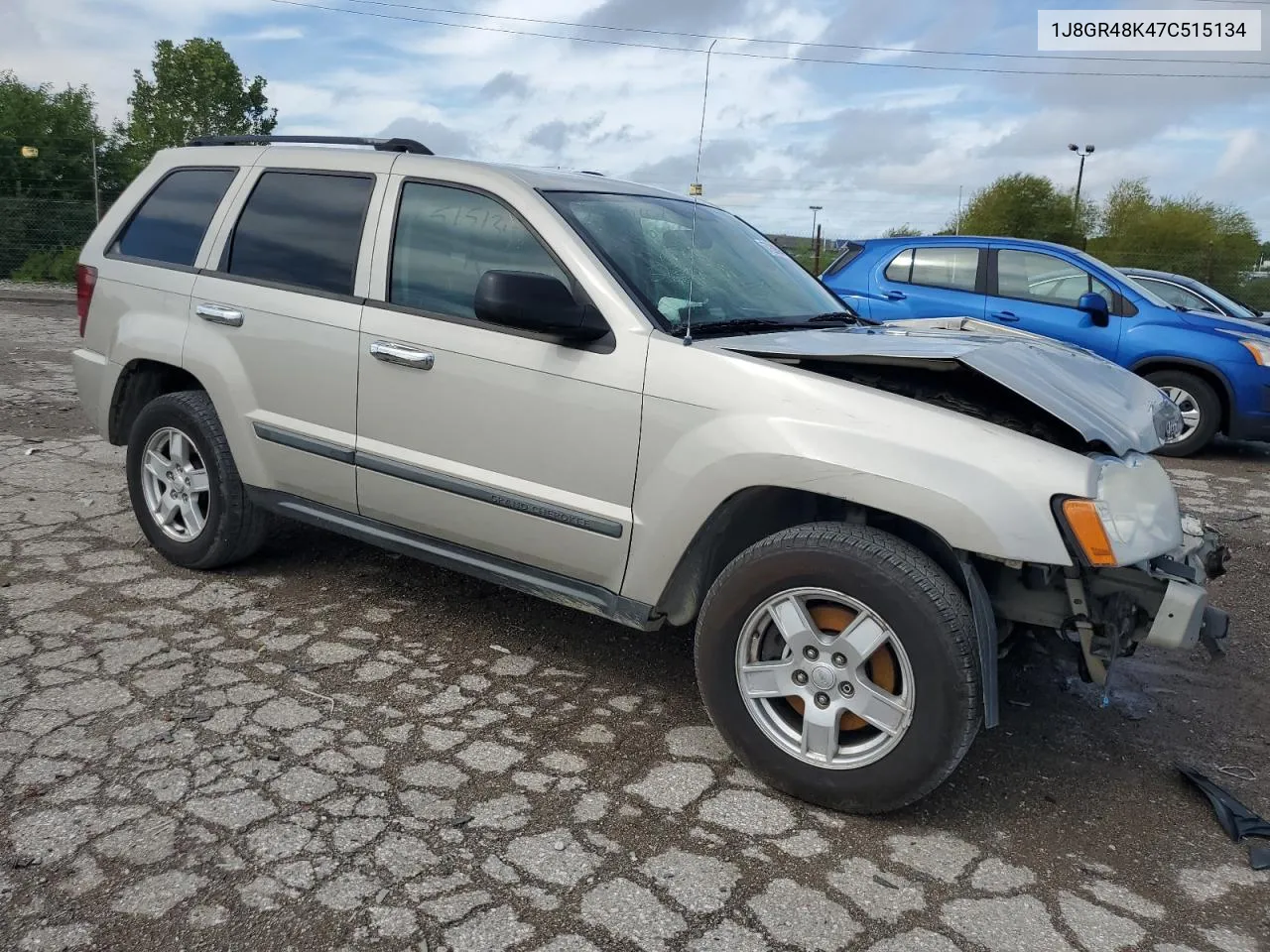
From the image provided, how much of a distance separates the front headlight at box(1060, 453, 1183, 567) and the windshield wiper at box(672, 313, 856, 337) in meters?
1.24

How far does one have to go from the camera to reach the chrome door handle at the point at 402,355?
147 inches

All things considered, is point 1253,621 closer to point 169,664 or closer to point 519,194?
point 519,194

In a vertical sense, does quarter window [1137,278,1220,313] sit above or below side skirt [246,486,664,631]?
above

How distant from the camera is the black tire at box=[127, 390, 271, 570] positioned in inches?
176

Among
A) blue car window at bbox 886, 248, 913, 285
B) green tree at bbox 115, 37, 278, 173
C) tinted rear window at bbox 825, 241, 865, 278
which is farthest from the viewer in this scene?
green tree at bbox 115, 37, 278, 173

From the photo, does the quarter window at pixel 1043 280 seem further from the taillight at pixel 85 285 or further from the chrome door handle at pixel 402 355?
the taillight at pixel 85 285

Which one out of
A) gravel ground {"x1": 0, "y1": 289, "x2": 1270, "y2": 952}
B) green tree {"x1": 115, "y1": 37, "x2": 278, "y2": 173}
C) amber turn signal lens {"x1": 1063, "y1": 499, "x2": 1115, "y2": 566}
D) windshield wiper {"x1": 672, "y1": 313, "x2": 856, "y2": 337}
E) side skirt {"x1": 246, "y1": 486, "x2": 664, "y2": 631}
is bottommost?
gravel ground {"x1": 0, "y1": 289, "x2": 1270, "y2": 952}

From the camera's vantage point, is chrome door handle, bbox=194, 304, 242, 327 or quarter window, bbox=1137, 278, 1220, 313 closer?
chrome door handle, bbox=194, 304, 242, 327

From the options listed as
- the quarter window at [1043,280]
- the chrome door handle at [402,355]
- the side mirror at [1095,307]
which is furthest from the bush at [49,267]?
the chrome door handle at [402,355]

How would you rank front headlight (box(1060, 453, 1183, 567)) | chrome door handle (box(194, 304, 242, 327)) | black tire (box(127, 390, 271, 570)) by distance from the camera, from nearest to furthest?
front headlight (box(1060, 453, 1183, 567)) < chrome door handle (box(194, 304, 242, 327)) < black tire (box(127, 390, 271, 570))

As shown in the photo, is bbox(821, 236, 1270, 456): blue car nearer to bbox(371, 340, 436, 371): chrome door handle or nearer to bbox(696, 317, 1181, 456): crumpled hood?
bbox(696, 317, 1181, 456): crumpled hood

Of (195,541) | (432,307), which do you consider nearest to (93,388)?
(195,541)

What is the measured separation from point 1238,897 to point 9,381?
31.6ft

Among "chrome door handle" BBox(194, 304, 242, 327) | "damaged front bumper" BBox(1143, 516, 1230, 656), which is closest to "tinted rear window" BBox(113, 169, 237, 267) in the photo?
"chrome door handle" BBox(194, 304, 242, 327)
